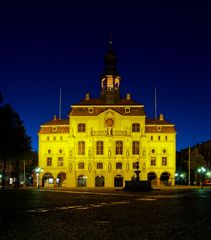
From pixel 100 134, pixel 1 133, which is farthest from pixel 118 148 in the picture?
pixel 1 133

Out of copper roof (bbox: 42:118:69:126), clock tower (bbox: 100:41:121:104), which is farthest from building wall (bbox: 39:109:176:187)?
clock tower (bbox: 100:41:121:104)

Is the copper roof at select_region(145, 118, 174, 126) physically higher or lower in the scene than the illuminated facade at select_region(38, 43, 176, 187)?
higher

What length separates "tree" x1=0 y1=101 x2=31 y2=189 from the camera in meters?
60.3

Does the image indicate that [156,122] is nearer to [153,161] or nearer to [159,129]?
[159,129]

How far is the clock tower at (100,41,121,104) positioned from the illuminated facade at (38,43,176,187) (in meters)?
1.24

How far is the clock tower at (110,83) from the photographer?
9954cm

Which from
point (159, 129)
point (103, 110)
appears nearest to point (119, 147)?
point (103, 110)

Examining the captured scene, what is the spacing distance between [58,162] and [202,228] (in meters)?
83.6

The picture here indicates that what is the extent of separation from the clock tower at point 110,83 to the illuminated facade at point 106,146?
124 cm

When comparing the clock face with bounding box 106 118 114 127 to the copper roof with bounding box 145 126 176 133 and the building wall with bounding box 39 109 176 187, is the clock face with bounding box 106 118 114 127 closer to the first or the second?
the building wall with bounding box 39 109 176 187

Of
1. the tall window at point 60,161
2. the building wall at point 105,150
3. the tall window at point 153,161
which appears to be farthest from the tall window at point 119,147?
the tall window at point 60,161

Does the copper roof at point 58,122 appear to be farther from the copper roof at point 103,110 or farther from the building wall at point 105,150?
the copper roof at point 103,110

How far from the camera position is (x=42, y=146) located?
98.1 m

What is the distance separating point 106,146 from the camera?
95.3 metres
